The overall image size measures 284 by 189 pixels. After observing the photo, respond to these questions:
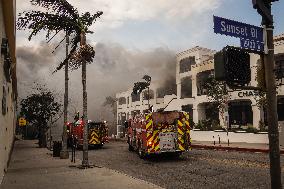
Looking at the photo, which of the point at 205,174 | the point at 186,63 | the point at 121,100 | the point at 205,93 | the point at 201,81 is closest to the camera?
the point at 205,174

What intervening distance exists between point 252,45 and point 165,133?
38.6 feet

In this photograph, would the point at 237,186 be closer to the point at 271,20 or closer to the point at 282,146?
the point at 271,20

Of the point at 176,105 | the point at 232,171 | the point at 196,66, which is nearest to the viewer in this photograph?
the point at 232,171

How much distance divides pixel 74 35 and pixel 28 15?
2.46 meters

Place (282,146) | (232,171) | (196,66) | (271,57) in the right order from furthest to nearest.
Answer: (196,66) → (282,146) → (232,171) → (271,57)

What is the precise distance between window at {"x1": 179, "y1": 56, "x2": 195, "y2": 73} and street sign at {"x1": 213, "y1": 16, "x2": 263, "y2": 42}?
41.1m

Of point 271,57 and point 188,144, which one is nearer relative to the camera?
point 271,57

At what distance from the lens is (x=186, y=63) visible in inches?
1832

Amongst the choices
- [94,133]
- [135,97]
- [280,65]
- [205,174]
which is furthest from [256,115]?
Answer: [135,97]

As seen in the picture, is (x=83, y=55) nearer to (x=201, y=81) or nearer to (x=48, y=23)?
(x=48, y=23)

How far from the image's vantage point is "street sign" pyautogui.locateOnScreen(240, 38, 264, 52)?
476 centimetres

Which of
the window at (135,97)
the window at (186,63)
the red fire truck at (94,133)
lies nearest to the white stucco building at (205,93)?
the window at (186,63)

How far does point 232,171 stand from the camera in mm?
11641

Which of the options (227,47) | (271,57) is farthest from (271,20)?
(227,47)
